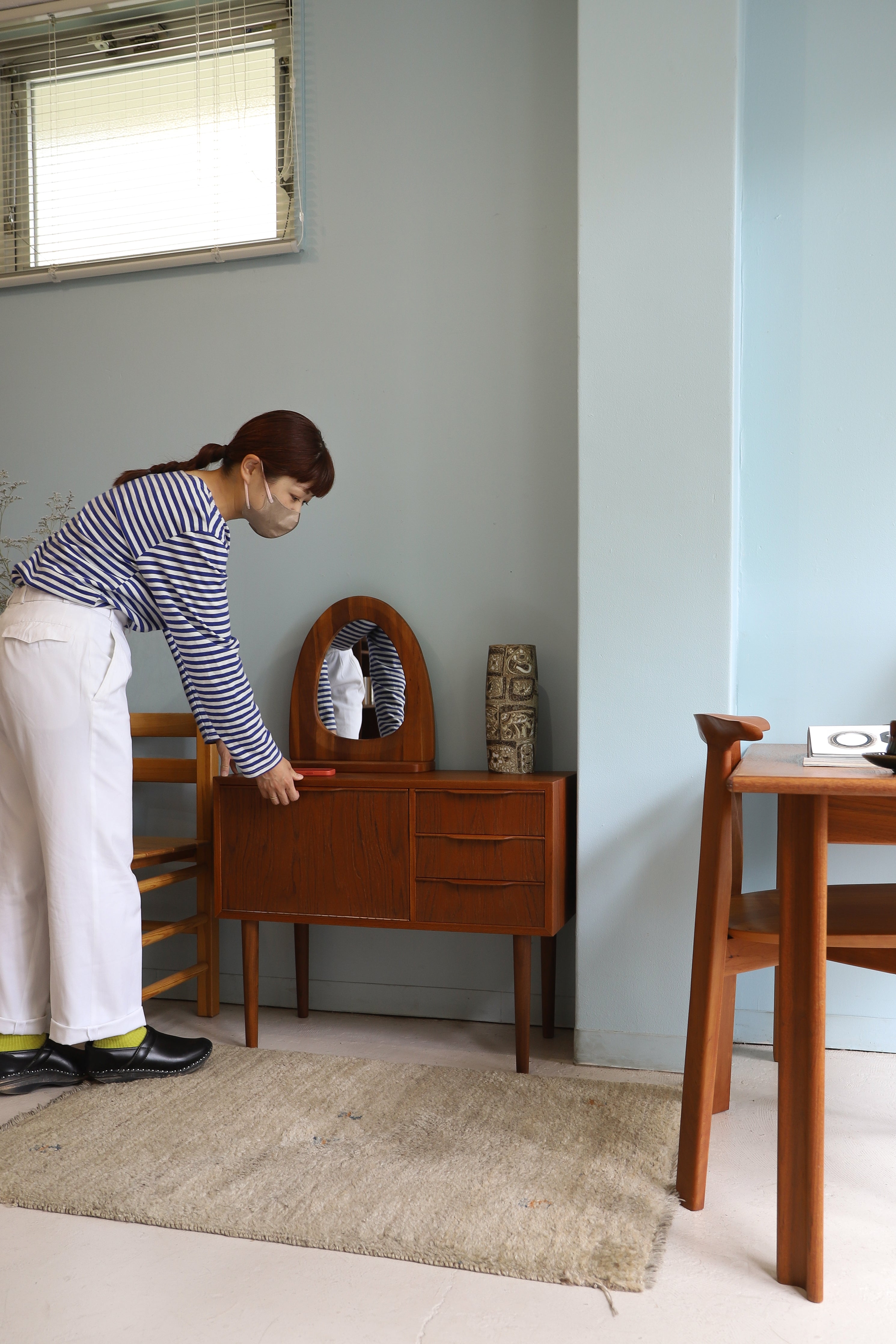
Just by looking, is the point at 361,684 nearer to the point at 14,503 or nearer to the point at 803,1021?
the point at 14,503

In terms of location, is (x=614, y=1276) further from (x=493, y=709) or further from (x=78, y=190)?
(x=78, y=190)

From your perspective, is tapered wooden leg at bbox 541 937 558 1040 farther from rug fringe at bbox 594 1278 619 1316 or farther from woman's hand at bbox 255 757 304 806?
rug fringe at bbox 594 1278 619 1316

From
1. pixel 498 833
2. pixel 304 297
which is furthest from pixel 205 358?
pixel 498 833

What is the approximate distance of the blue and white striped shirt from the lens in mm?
2385

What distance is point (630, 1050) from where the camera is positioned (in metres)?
2.61

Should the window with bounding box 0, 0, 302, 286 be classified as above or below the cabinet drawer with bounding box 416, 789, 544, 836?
above

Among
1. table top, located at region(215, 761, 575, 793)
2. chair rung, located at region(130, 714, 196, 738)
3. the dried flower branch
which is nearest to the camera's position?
table top, located at region(215, 761, 575, 793)

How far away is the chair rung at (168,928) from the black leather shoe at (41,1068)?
1.01 ft

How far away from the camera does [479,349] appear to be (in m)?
3.01

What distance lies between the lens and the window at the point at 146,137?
3.23 m

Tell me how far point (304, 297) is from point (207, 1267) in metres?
2.58

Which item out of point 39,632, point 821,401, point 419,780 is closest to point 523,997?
point 419,780

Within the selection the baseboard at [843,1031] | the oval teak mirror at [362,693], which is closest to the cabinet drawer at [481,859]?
the oval teak mirror at [362,693]

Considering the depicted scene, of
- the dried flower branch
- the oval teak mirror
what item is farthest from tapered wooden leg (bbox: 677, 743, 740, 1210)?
the dried flower branch
